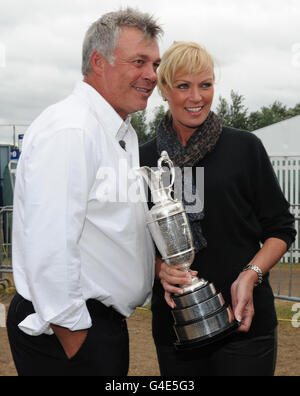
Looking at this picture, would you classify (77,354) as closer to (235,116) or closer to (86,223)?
(86,223)

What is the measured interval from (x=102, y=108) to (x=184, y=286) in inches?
32.4

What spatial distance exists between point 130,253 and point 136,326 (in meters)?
4.39

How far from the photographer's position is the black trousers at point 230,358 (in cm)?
228

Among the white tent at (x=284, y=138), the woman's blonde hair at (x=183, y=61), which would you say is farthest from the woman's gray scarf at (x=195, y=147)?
the white tent at (x=284, y=138)

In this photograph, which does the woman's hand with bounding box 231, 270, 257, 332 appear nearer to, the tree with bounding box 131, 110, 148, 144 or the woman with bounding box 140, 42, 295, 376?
the woman with bounding box 140, 42, 295, 376

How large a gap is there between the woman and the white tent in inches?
410

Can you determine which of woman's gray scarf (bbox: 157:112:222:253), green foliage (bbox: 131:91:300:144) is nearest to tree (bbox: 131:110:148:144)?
green foliage (bbox: 131:91:300:144)

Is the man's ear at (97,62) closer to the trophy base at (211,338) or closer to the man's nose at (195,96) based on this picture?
the man's nose at (195,96)

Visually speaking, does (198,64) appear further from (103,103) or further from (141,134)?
(141,134)

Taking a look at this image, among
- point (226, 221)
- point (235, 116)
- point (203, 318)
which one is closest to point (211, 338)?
point (203, 318)

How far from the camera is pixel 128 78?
2188mm

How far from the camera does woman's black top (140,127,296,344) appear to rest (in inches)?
91.8

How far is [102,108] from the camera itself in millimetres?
2139
